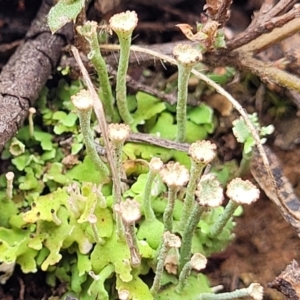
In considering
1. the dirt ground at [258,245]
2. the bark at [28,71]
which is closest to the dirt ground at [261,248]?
the dirt ground at [258,245]

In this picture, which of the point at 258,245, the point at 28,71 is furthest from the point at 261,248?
the point at 28,71

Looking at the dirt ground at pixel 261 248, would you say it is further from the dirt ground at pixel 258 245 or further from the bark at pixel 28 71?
the bark at pixel 28 71

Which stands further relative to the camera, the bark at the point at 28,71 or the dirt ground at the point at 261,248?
the dirt ground at the point at 261,248

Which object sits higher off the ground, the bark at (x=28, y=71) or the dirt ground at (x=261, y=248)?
the bark at (x=28, y=71)

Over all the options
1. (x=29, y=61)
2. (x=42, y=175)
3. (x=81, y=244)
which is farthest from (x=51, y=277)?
(x=29, y=61)

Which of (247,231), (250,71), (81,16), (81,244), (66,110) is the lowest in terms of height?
(247,231)

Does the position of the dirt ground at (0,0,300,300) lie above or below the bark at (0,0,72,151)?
below

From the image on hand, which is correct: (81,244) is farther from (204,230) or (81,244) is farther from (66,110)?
(66,110)

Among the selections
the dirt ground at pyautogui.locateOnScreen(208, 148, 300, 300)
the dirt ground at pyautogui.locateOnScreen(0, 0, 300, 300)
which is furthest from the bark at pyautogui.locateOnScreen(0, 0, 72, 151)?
the dirt ground at pyautogui.locateOnScreen(208, 148, 300, 300)

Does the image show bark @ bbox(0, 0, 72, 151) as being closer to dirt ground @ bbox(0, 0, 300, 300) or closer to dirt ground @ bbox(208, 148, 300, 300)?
dirt ground @ bbox(0, 0, 300, 300)
